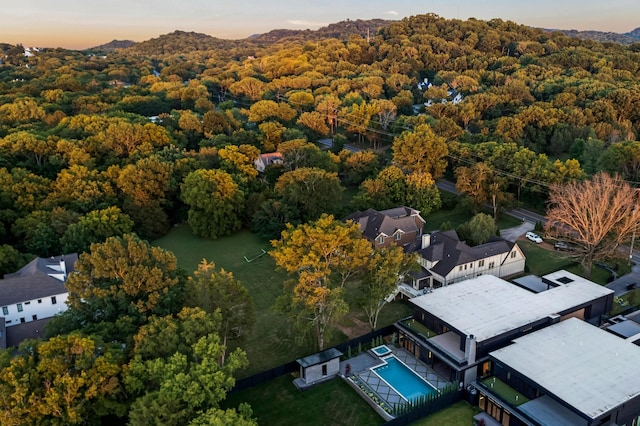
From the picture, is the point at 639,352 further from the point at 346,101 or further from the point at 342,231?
the point at 346,101

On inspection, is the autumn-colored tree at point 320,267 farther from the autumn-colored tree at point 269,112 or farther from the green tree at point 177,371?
the autumn-colored tree at point 269,112

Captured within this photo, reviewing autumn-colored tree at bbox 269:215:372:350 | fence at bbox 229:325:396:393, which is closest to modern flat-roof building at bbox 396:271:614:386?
fence at bbox 229:325:396:393

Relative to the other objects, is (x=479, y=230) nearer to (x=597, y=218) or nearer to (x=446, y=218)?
(x=597, y=218)

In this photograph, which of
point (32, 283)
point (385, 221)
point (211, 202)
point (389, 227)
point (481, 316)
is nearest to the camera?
point (481, 316)

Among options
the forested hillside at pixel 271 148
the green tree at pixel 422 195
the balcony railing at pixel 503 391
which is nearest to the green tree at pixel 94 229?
the forested hillside at pixel 271 148

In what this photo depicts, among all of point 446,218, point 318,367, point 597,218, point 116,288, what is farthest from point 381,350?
point 446,218

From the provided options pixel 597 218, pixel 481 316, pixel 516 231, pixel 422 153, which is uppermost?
pixel 422 153

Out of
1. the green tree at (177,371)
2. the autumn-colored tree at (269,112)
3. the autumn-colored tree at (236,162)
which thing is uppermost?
the autumn-colored tree at (269,112)
